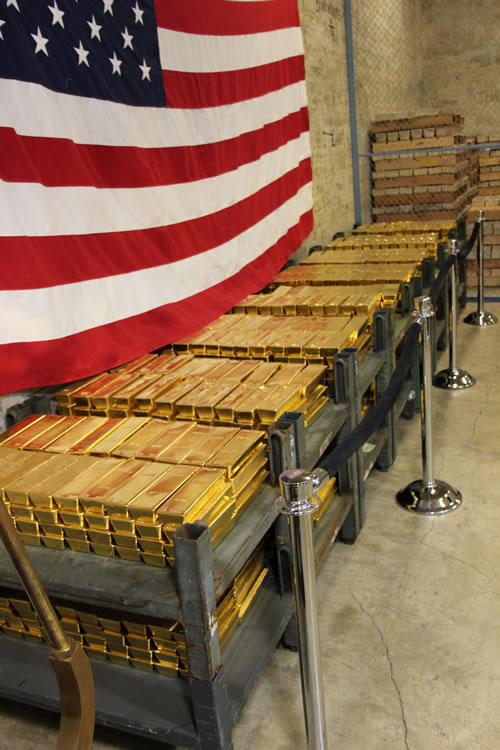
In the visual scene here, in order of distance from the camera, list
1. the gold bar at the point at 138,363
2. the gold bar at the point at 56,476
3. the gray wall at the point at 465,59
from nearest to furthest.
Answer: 1. the gold bar at the point at 56,476
2. the gold bar at the point at 138,363
3. the gray wall at the point at 465,59

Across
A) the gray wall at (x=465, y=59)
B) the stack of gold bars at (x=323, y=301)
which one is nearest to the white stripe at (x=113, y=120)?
the stack of gold bars at (x=323, y=301)

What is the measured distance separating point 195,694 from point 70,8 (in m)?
3.09

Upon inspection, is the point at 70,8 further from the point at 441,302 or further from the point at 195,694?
the point at 441,302

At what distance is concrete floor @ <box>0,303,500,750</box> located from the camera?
104 inches

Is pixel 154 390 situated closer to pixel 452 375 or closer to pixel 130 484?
pixel 130 484

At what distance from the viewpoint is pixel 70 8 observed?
10.8ft

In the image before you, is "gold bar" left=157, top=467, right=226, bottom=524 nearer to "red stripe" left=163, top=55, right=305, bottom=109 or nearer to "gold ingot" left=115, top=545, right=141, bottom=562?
"gold ingot" left=115, top=545, right=141, bottom=562

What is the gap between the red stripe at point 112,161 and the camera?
2984mm

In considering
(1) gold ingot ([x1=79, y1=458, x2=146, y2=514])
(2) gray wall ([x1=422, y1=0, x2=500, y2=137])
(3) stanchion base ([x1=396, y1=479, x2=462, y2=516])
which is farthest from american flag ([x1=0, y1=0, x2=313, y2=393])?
(2) gray wall ([x1=422, y1=0, x2=500, y2=137])

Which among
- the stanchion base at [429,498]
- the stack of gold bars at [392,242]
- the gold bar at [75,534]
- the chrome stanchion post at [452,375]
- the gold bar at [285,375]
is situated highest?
the stack of gold bars at [392,242]

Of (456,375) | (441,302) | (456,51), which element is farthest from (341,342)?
(456,51)

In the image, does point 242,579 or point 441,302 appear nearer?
point 242,579

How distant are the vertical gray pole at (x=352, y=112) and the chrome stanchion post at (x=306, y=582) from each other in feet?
23.4

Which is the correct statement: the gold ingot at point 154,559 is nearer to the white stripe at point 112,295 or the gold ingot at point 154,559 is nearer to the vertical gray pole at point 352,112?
the white stripe at point 112,295
